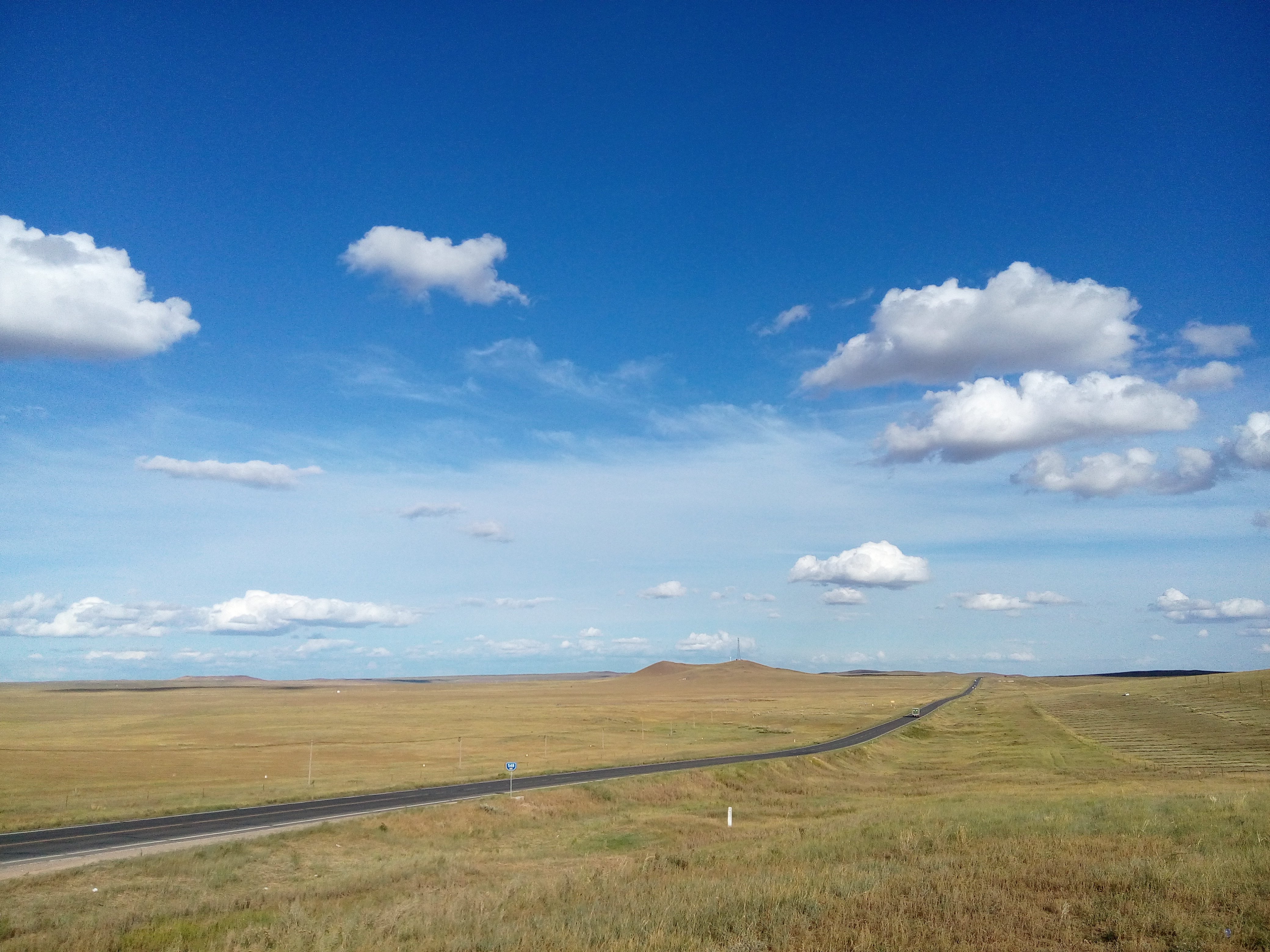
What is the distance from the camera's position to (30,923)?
16.5 metres

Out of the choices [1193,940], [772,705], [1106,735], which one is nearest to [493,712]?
[772,705]

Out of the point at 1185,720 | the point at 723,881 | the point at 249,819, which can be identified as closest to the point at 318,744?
the point at 249,819

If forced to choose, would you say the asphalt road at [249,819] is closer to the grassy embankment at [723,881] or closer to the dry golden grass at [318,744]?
the dry golden grass at [318,744]

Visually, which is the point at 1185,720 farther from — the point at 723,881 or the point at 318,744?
the point at 723,881

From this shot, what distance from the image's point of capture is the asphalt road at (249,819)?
28.4 m

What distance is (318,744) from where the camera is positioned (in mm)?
83125

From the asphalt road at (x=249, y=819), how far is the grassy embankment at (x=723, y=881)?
3709 millimetres

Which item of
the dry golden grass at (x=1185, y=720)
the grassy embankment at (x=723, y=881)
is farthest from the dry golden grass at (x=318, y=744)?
the dry golden grass at (x=1185, y=720)

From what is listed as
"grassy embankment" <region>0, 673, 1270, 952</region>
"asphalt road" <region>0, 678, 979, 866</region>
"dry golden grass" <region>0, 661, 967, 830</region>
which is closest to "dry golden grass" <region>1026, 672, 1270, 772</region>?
"grassy embankment" <region>0, 673, 1270, 952</region>

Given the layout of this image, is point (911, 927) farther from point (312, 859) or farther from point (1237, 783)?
point (1237, 783)

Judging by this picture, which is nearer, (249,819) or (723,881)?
(723,881)

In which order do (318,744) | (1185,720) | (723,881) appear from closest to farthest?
(723,881), (318,744), (1185,720)

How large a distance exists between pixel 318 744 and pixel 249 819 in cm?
5123

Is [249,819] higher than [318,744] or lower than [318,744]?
higher
